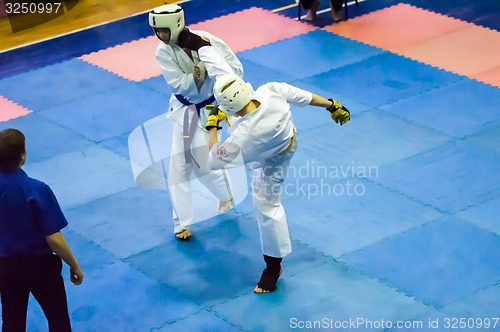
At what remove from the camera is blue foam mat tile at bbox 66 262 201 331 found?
6891 mm

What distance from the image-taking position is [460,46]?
11.5 meters

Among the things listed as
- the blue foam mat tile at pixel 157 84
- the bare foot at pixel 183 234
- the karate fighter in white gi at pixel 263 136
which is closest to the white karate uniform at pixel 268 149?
the karate fighter in white gi at pixel 263 136

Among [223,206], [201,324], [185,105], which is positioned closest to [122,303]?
[201,324]

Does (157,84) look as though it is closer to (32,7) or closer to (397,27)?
(397,27)

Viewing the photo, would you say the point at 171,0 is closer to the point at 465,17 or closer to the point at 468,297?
the point at 465,17

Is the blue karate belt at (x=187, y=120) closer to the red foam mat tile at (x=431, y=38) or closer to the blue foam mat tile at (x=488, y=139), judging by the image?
the blue foam mat tile at (x=488, y=139)

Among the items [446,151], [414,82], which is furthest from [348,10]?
[446,151]

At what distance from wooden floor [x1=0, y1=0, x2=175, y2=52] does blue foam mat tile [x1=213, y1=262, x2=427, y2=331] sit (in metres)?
7.11

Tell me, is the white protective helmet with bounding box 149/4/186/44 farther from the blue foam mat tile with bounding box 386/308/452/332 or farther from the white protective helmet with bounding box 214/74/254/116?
the blue foam mat tile with bounding box 386/308/452/332

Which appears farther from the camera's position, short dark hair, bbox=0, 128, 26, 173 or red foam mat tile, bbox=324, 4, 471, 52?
red foam mat tile, bbox=324, 4, 471, 52

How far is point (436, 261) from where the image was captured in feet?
24.1
